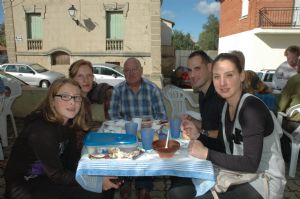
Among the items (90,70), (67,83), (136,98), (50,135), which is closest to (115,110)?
(136,98)

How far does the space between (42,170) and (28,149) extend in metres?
0.23

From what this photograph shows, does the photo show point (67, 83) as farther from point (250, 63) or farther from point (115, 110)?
point (250, 63)

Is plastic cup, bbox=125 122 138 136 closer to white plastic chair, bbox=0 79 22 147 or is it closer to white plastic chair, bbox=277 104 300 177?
white plastic chair, bbox=277 104 300 177

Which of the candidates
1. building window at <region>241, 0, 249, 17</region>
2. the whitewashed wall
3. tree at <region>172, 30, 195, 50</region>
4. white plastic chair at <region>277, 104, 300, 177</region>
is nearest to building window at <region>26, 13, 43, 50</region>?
the whitewashed wall

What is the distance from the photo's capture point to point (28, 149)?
199cm

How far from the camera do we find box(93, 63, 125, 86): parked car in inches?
489

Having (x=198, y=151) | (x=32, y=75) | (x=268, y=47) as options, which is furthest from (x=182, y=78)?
(x=198, y=151)

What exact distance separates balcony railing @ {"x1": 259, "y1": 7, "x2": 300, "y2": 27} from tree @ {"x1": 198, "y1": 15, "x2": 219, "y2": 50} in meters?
36.4

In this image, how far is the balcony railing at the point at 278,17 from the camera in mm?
15828

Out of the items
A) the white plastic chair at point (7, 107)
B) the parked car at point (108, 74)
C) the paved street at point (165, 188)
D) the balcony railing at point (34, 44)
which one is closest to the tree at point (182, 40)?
the balcony railing at point (34, 44)

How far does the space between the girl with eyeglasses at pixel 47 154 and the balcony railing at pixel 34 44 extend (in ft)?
52.7

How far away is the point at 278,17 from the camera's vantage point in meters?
16.0

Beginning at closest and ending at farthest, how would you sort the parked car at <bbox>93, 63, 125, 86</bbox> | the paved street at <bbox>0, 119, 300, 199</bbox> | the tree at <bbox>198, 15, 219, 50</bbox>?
1. the paved street at <bbox>0, 119, 300, 199</bbox>
2. the parked car at <bbox>93, 63, 125, 86</bbox>
3. the tree at <bbox>198, 15, 219, 50</bbox>

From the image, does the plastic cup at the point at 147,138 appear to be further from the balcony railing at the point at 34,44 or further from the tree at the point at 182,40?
the tree at the point at 182,40
